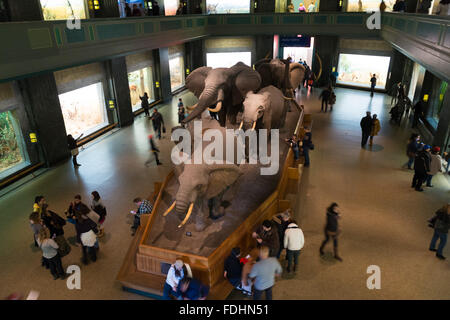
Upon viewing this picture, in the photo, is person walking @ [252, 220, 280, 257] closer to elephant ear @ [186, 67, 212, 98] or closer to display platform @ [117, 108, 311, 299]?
display platform @ [117, 108, 311, 299]

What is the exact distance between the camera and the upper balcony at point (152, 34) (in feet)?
30.6

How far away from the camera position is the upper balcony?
9.34m

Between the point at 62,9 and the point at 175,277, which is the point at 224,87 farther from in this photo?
the point at 62,9

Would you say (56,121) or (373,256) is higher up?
(56,121)

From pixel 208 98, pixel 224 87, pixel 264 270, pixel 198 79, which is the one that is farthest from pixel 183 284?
pixel 198 79

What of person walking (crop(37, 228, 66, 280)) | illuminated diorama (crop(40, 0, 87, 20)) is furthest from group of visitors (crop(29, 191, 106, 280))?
illuminated diorama (crop(40, 0, 87, 20))

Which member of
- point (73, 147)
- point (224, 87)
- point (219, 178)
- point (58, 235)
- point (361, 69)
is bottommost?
point (58, 235)

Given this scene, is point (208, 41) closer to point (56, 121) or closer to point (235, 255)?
point (56, 121)

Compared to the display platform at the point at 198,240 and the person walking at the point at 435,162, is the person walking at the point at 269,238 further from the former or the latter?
the person walking at the point at 435,162

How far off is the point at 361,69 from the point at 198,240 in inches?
863

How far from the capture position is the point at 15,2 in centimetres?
1106

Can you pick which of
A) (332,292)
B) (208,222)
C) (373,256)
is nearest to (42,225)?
(208,222)

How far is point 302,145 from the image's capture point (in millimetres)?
11953

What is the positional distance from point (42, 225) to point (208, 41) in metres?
22.5
